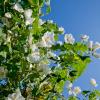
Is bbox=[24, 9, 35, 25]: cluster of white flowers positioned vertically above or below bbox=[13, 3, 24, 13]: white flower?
below

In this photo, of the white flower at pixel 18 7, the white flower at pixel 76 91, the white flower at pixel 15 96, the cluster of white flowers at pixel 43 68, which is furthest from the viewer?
the white flower at pixel 76 91

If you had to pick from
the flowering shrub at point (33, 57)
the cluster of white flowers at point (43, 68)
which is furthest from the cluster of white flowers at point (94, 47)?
the cluster of white flowers at point (43, 68)

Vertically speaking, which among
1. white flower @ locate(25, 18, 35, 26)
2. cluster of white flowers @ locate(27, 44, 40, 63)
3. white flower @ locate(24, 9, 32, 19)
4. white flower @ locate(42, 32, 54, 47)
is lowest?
cluster of white flowers @ locate(27, 44, 40, 63)

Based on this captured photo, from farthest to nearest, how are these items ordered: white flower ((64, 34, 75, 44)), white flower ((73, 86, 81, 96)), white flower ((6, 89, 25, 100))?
white flower ((73, 86, 81, 96)), white flower ((64, 34, 75, 44)), white flower ((6, 89, 25, 100))

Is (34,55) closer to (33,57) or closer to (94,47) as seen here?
(33,57)

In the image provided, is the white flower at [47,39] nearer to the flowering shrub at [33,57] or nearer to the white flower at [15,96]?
the flowering shrub at [33,57]

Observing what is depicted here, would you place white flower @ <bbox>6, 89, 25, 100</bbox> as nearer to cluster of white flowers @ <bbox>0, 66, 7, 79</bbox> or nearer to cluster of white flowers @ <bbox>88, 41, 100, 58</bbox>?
cluster of white flowers @ <bbox>0, 66, 7, 79</bbox>

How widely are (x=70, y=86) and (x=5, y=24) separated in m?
1.21

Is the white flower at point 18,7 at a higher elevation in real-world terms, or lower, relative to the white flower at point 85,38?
higher

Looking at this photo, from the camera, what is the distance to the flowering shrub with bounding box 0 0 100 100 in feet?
13.6

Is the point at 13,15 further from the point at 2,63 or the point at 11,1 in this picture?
the point at 2,63

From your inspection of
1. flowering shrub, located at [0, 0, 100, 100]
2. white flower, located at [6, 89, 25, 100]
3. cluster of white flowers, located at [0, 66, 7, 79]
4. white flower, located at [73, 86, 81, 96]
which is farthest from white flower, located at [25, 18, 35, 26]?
white flower, located at [73, 86, 81, 96]

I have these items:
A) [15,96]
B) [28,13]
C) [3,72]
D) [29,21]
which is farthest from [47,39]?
[15,96]

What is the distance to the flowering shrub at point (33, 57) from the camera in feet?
13.6
